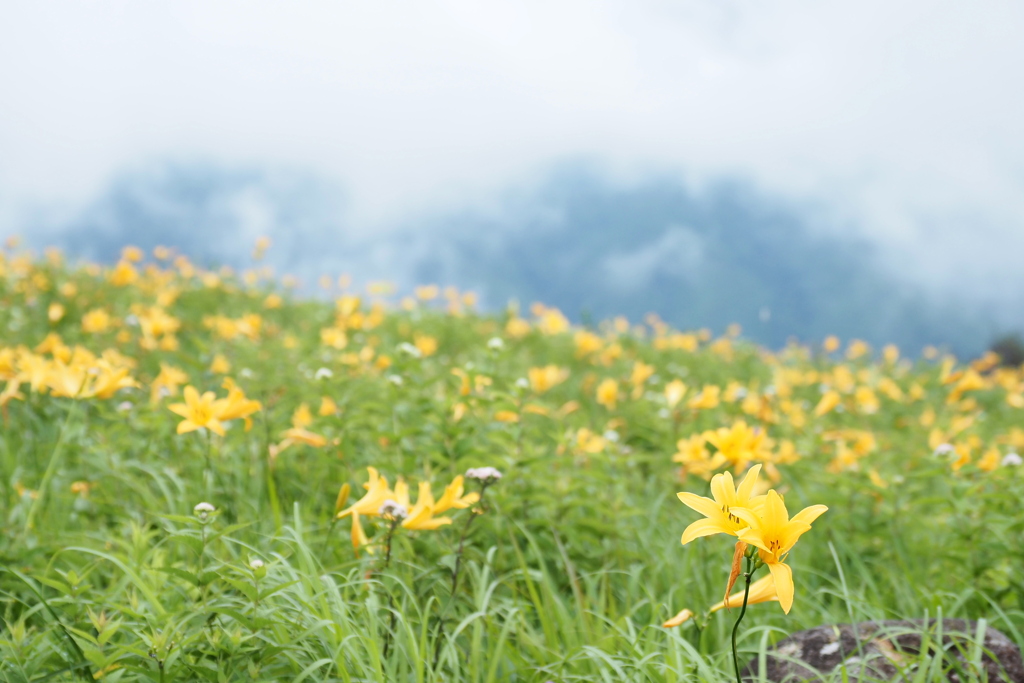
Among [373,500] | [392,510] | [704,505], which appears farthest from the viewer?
[373,500]

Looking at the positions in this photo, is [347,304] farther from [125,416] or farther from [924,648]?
[924,648]

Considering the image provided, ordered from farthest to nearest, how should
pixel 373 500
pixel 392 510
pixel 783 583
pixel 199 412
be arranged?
1. pixel 199 412
2. pixel 373 500
3. pixel 392 510
4. pixel 783 583

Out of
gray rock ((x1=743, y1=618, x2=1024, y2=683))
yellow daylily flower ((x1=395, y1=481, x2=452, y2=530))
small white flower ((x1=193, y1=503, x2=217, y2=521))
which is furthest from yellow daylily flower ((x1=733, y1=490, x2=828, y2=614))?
small white flower ((x1=193, y1=503, x2=217, y2=521))

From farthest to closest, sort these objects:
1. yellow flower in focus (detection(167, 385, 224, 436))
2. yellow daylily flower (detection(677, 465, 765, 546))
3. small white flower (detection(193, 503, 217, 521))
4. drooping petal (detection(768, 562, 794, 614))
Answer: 1. yellow flower in focus (detection(167, 385, 224, 436))
2. small white flower (detection(193, 503, 217, 521))
3. yellow daylily flower (detection(677, 465, 765, 546))
4. drooping petal (detection(768, 562, 794, 614))

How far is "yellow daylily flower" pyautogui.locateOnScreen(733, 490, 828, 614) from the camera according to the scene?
1.03 metres

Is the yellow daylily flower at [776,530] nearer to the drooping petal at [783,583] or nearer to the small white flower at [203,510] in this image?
the drooping petal at [783,583]

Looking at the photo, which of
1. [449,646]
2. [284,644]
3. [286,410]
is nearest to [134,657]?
[284,644]

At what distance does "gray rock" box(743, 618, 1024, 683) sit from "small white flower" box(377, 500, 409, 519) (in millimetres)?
914

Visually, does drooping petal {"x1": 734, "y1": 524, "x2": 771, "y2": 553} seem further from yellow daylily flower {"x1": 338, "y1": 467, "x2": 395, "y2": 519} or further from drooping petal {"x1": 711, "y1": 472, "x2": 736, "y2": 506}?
yellow daylily flower {"x1": 338, "y1": 467, "x2": 395, "y2": 519}

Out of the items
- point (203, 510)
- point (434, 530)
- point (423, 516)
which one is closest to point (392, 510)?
point (423, 516)

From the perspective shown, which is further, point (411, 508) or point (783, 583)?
point (411, 508)

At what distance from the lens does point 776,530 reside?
1.06 metres

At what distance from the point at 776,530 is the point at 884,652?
940mm

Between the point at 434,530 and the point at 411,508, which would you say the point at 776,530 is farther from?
the point at 434,530
